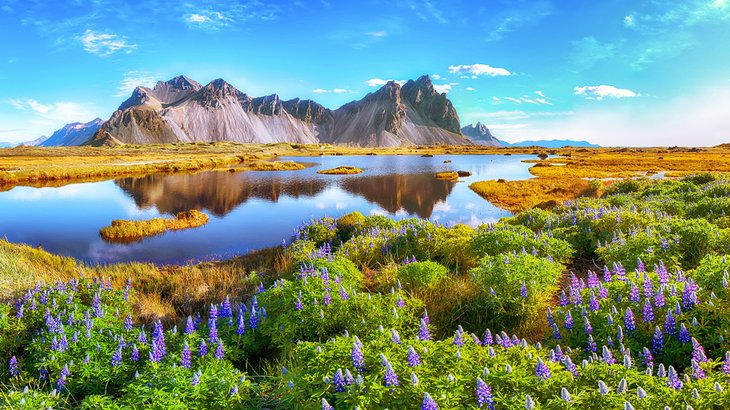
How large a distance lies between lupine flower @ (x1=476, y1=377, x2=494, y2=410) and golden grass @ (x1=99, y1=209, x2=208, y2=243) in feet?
73.5

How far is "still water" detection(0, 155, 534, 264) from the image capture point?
20250 mm

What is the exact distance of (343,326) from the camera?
6.30 meters

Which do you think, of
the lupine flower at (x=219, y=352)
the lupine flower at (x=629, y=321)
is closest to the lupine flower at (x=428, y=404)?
the lupine flower at (x=629, y=321)

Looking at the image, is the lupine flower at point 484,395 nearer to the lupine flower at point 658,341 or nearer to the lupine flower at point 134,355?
the lupine flower at point 658,341

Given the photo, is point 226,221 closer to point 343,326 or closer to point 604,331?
point 343,326

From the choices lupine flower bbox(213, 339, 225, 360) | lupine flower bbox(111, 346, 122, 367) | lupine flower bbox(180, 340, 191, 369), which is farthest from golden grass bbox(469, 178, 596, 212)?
lupine flower bbox(111, 346, 122, 367)

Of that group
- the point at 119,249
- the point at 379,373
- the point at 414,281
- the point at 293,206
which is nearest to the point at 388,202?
the point at 293,206

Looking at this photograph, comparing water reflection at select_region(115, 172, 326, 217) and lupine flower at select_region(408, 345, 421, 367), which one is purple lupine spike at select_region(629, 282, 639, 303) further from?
water reflection at select_region(115, 172, 326, 217)

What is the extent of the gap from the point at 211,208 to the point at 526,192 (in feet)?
86.6

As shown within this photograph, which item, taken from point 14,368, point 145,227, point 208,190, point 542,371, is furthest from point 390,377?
point 208,190

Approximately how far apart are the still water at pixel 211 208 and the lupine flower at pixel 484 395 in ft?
54.7

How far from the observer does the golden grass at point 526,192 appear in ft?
99.4

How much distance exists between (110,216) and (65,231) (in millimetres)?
4195

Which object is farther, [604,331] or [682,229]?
[682,229]
